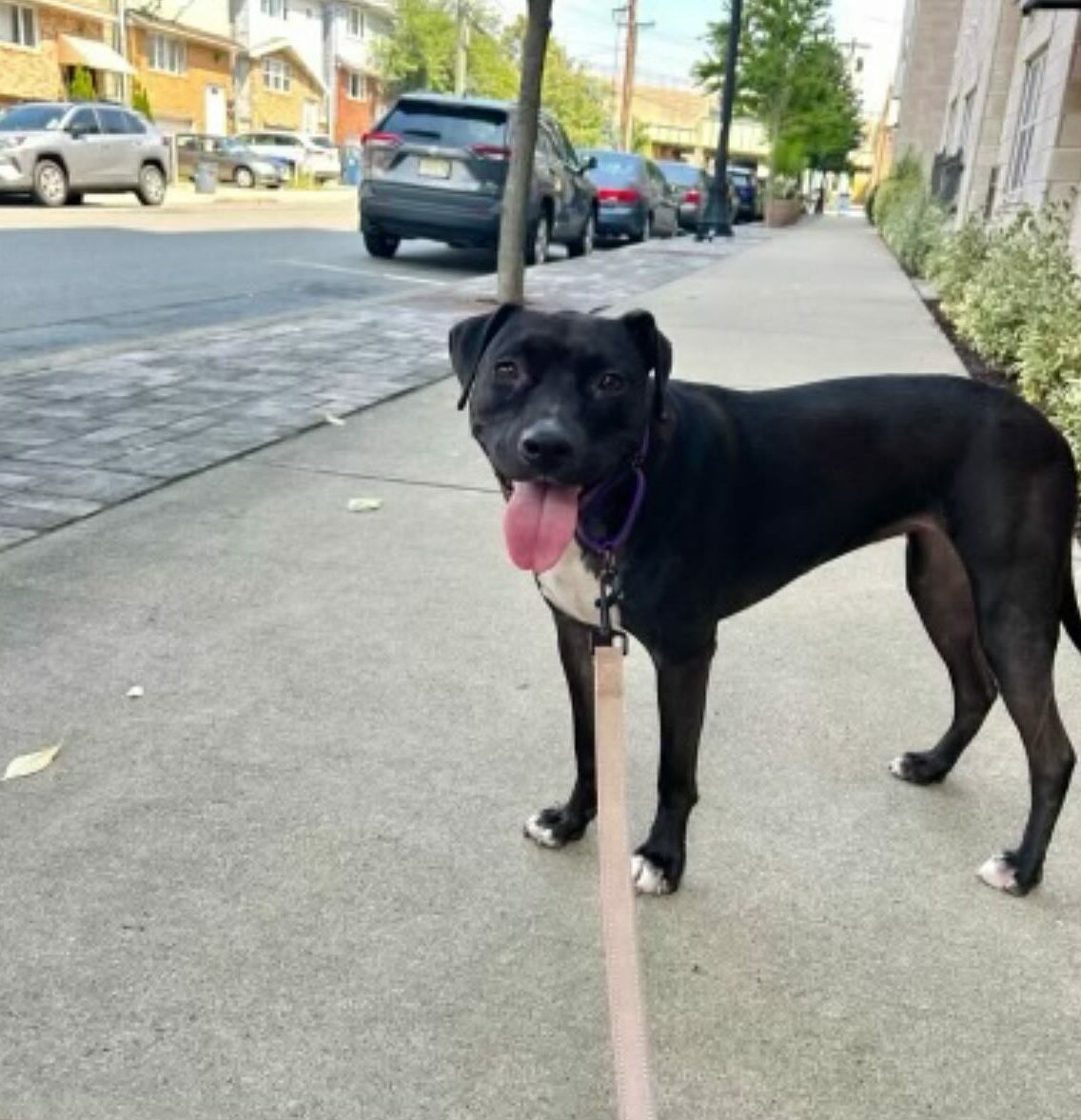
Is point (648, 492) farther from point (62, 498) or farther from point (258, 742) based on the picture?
point (62, 498)

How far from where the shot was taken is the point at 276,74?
5719cm

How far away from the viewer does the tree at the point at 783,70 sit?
1540 inches

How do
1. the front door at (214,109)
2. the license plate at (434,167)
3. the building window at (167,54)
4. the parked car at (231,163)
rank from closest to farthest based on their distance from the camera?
the license plate at (434,167) → the parked car at (231,163) → the building window at (167,54) → the front door at (214,109)

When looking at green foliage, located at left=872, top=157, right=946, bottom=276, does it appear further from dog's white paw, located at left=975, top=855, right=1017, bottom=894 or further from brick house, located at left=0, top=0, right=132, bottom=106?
brick house, located at left=0, top=0, right=132, bottom=106

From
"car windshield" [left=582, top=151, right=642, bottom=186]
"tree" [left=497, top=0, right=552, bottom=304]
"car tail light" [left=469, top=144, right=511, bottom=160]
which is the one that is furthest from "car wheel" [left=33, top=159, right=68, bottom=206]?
"tree" [left=497, top=0, right=552, bottom=304]

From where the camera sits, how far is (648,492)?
2273mm

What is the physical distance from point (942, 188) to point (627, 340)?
19572 millimetres

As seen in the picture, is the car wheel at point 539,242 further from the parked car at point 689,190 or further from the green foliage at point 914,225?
the parked car at point 689,190

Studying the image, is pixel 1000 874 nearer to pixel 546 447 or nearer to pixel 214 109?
pixel 546 447

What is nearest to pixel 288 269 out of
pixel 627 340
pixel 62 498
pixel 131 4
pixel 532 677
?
pixel 62 498

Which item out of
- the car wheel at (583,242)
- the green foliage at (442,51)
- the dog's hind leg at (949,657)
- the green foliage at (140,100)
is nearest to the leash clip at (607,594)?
the dog's hind leg at (949,657)

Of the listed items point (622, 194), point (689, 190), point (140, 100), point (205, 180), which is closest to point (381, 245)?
point (622, 194)

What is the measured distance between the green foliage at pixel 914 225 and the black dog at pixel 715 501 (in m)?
13.3

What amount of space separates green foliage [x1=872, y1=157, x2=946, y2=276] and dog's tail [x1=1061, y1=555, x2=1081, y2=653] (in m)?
13.2
